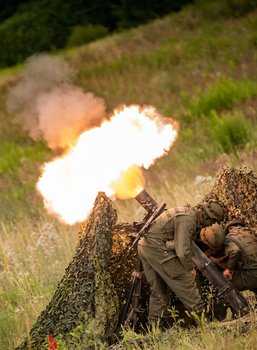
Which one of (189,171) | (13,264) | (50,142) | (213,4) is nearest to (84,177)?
(50,142)

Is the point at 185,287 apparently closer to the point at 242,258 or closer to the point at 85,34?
the point at 242,258

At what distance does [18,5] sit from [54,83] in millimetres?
29820

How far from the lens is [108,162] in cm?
829

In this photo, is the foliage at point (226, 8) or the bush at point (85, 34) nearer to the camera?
the foliage at point (226, 8)

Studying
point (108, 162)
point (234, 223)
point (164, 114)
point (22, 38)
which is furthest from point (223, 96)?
point (22, 38)

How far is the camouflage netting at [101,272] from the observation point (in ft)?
26.1

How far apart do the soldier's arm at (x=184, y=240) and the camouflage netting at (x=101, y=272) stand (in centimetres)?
57

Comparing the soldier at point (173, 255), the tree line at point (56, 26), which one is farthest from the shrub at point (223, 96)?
the tree line at point (56, 26)

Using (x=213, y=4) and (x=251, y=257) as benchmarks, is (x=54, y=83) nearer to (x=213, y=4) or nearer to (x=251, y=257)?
(x=251, y=257)

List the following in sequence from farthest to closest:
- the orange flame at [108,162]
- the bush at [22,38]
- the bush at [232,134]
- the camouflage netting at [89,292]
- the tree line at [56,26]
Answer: the bush at [22,38] < the tree line at [56,26] < the bush at [232,134] < the orange flame at [108,162] < the camouflage netting at [89,292]

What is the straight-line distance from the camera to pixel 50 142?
962 centimetres

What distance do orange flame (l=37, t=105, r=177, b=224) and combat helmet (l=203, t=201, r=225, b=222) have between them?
0.64 m

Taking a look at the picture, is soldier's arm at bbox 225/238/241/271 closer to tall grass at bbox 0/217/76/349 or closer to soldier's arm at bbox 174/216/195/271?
soldier's arm at bbox 174/216/195/271

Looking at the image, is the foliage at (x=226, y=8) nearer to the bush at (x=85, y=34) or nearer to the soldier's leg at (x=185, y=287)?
the bush at (x=85, y=34)
